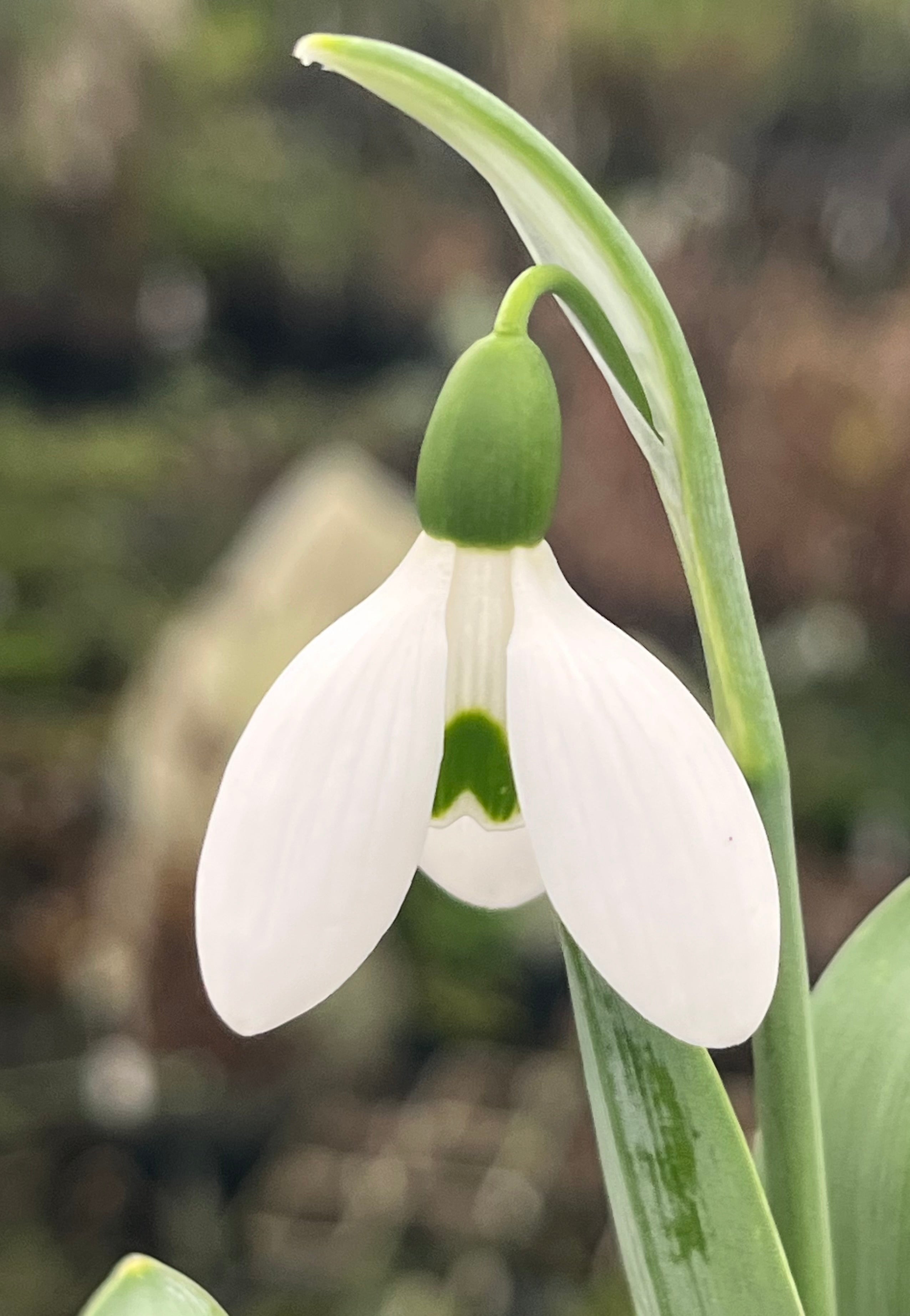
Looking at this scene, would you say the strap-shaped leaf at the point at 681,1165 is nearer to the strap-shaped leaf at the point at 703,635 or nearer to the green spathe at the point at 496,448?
the strap-shaped leaf at the point at 703,635

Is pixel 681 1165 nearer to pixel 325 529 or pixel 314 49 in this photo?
pixel 314 49

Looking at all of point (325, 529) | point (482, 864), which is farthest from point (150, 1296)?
point (325, 529)

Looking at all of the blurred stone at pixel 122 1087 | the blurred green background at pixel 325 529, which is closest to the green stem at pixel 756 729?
the blurred green background at pixel 325 529

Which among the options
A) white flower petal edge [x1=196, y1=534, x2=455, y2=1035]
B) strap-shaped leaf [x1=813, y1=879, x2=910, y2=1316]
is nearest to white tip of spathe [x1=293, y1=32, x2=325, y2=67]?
white flower petal edge [x1=196, y1=534, x2=455, y2=1035]

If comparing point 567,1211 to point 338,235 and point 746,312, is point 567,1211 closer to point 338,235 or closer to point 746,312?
point 746,312

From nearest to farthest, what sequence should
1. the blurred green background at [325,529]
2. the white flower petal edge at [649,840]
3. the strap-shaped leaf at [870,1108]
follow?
the white flower petal edge at [649,840] < the strap-shaped leaf at [870,1108] < the blurred green background at [325,529]

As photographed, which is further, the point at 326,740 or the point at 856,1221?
the point at 856,1221

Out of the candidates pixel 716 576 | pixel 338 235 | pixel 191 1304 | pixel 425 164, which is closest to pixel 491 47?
pixel 425 164
